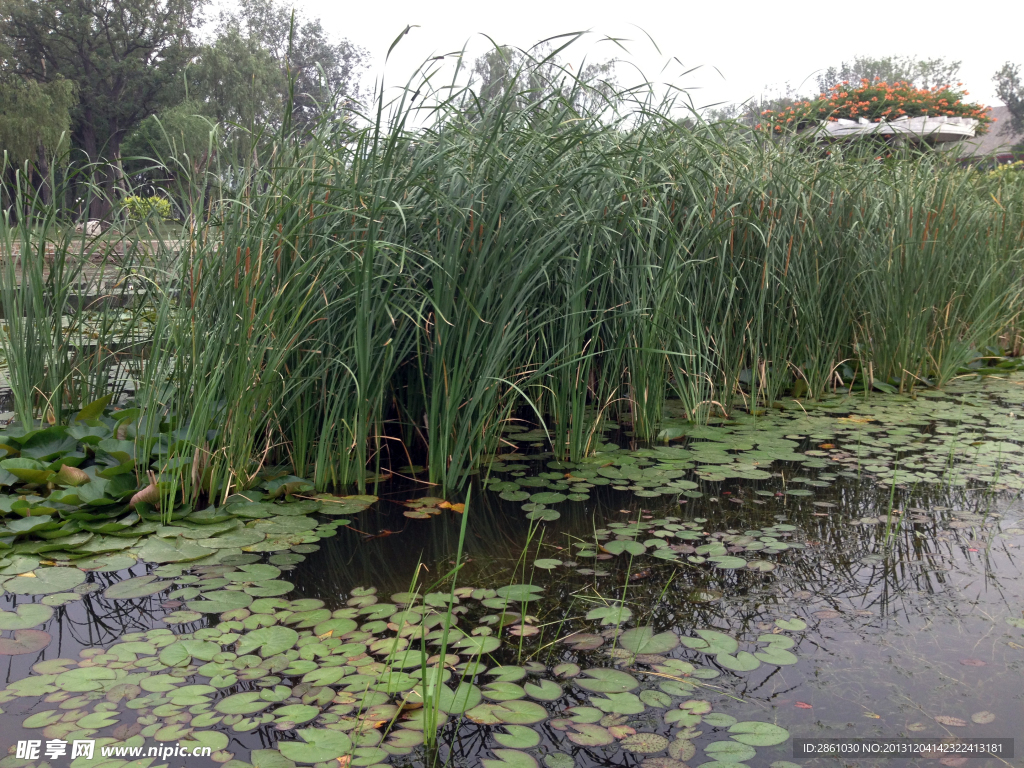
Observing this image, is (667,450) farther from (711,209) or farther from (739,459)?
(711,209)

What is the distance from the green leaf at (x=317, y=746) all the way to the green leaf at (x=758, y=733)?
0.69m

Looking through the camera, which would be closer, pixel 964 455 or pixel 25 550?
pixel 25 550

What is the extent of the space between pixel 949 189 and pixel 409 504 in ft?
12.0

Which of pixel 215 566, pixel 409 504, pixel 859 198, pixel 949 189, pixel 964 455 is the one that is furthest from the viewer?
pixel 949 189

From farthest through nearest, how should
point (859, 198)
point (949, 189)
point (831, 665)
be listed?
point (949, 189) < point (859, 198) < point (831, 665)

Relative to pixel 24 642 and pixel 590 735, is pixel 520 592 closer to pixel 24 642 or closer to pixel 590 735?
pixel 590 735

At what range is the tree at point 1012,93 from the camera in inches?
1542

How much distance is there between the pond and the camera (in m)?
1.37

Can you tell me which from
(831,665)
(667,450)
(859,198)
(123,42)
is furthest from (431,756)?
(123,42)

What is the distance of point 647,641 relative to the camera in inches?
66.6

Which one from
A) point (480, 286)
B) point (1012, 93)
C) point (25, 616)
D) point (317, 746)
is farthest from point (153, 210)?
point (1012, 93)

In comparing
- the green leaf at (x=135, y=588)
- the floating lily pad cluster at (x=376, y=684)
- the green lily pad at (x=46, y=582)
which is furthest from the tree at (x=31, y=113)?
the floating lily pad cluster at (x=376, y=684)

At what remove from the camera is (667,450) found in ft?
10.4

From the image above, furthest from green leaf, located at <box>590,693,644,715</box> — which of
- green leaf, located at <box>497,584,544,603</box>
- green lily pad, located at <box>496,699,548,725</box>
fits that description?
green leaf, located at <box>497,584,544,603</box>
